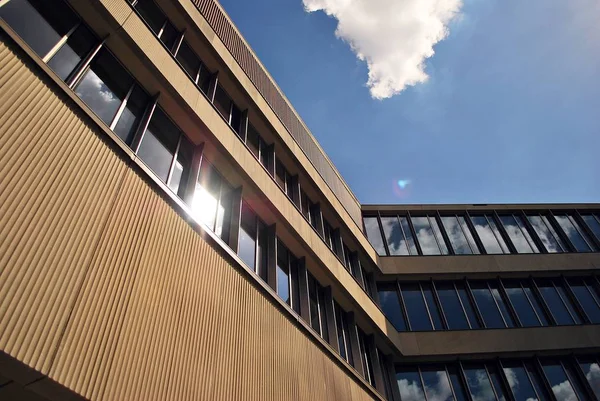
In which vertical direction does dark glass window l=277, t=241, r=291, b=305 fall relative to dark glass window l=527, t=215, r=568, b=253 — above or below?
below

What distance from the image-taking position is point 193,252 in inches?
312

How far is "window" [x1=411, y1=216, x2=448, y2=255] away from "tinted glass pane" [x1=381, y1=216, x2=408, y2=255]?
963 mm

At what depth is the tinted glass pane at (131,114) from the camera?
841cm

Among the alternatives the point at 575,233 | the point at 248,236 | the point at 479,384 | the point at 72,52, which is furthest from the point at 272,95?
the point at 575,233

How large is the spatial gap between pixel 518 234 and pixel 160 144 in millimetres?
22622

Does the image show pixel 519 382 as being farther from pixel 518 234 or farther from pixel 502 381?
pixel 518 234

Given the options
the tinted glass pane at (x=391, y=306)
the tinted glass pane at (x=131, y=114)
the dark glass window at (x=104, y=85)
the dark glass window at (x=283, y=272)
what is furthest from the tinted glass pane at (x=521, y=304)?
the dark glass window at (x=104, y=85)

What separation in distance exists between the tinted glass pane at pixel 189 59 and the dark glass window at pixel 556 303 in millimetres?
20790

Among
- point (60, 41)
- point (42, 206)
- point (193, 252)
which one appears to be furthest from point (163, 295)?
point (60, 41)

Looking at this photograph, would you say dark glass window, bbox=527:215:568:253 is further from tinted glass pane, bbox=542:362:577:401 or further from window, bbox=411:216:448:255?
tinted glass pane, bbox=542:362:577:401

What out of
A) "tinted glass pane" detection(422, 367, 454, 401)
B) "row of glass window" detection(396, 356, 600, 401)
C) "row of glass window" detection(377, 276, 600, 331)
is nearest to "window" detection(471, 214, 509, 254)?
"row of glass window" detection(377, 276, 600, 331)

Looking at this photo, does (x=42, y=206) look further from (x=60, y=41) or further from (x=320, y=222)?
(x=320, y=222)

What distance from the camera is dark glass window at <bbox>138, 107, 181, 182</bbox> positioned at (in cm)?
892

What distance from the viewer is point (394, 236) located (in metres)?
23.6
